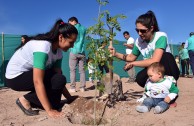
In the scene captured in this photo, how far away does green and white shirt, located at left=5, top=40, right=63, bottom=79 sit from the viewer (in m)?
3.01

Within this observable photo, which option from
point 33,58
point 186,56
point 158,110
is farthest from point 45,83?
point 186,56

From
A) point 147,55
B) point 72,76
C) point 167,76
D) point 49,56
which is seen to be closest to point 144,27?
point 147,55

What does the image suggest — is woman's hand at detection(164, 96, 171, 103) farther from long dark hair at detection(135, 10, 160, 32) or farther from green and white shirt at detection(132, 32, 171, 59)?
long dark hair at detection(135, 10, 160, 32)

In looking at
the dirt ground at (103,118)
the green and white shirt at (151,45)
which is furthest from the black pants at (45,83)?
the green and white shirt at (151,45)

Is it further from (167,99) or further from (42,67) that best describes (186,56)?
(42,67)

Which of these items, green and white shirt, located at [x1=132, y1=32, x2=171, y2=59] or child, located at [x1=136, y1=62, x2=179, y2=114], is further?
green and white shirt, located at [x1=132, y1=32, x2=171, y2=59]

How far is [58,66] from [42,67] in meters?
0.72

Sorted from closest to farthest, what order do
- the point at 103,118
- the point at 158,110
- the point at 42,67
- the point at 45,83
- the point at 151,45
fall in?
1. the point at 103,118
2. the point at 42,67
3. the point at 158,110
4. the point at 45,83
5. the point at 151,45

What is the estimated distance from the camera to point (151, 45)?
3.62 meters

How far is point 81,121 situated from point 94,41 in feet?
2.59

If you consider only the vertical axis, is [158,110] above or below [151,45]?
below

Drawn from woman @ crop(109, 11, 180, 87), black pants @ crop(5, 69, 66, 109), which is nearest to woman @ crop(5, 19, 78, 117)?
black pants @ crop(5, 69, 66, 109)

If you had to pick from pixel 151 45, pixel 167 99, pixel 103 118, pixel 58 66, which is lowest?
pixel 103 118

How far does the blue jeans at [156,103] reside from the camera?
324 cm
